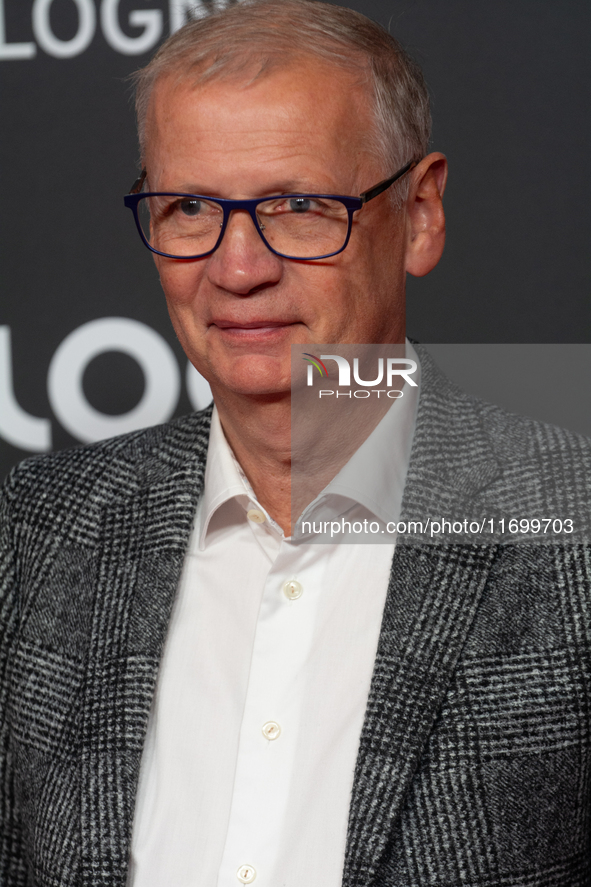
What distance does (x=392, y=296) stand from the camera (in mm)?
1240

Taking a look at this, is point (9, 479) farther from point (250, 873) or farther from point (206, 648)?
point (250, 873)

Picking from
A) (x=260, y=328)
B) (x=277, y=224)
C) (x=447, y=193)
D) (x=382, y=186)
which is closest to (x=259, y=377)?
(x=260, y=328)

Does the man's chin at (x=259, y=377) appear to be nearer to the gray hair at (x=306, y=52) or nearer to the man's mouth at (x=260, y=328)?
the man's mouth at (x=260, y=328)

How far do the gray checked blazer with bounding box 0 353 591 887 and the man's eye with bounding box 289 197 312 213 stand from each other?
32 centimetres

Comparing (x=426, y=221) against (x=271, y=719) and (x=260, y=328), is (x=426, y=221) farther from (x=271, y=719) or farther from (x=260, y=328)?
(x=271, y=719)

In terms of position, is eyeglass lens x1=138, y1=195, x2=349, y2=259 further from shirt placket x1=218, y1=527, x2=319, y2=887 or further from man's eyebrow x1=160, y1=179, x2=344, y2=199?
shirt placket x1=218, y1=527, x2=319, y2=887

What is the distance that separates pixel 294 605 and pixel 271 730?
0.52 feet

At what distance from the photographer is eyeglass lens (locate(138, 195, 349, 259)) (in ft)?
3.67

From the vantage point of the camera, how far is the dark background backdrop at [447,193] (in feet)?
5.71

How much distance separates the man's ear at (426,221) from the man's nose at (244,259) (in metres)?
0.26

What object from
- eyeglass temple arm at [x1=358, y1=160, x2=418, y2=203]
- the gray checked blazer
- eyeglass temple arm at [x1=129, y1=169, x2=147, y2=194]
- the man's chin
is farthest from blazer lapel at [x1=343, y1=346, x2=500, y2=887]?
eyeglass temple arm at [x1=129, y1=169, x2=147, y2=194]

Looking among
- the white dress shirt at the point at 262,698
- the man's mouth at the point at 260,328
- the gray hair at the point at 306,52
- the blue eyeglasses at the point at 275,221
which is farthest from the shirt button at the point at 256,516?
the gray hair at the point at 306,52

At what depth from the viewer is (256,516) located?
4.10ft

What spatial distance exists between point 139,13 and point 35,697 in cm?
136
